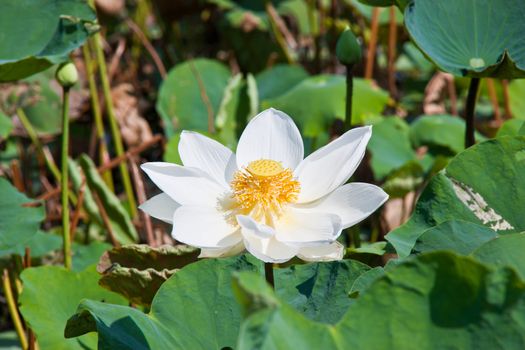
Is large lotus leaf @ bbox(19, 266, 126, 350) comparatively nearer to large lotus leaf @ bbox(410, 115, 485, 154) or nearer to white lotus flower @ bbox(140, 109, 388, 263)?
white lotus flower @ bbox(140, 109, 388, 263)

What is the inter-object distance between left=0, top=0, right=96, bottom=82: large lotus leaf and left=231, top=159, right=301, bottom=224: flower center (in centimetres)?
62

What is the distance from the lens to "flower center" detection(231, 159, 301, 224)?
1.03m

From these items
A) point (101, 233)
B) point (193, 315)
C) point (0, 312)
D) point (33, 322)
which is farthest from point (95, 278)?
point (0, 312)

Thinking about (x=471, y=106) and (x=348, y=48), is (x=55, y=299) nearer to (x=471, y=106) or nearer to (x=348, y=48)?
(x=348, y=48)

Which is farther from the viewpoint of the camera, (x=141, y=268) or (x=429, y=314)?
(x=141, y=268)

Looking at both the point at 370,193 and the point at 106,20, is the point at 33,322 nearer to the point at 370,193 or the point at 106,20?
the point at 370,193

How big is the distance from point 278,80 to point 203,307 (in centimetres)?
151

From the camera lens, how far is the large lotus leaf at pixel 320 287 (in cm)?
104

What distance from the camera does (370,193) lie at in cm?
98

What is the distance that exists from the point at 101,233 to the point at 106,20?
47.4 inches

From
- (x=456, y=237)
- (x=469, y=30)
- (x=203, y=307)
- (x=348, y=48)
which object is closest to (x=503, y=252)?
(x=456, y=237)

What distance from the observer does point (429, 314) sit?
78cm

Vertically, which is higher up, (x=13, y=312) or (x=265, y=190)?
(x=265, y=190)

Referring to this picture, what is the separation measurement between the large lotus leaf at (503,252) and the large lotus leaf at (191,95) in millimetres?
1481
